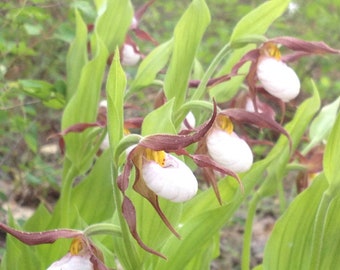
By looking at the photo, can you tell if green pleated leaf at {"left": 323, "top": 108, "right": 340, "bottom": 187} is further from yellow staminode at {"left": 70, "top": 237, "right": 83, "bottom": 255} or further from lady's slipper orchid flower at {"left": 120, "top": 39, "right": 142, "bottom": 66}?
lady's slipper orchid flower at {"left": 120, "top": 39, "right": 142, "bottom": 66}

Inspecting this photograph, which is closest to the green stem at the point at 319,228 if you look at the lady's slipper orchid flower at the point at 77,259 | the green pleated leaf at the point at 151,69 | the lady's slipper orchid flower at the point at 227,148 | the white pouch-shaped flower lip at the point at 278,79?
the lady's slipper orchid flower at the point at 227,148

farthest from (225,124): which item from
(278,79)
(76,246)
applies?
(76,246)

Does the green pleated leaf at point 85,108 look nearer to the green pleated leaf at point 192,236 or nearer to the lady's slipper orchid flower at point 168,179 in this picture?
the green pleated leaf at point 192,236

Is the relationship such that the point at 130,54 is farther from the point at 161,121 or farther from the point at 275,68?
the point at 161,121

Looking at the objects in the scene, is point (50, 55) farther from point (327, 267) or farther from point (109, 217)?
point (327, 267)

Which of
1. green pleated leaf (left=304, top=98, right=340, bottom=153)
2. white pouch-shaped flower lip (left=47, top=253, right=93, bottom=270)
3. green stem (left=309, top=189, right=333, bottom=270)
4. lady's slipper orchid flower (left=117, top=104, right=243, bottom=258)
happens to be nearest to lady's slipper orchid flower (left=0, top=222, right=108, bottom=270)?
white pouch-shaped flower lip (left=47, top=253, right=93, bottom=270)

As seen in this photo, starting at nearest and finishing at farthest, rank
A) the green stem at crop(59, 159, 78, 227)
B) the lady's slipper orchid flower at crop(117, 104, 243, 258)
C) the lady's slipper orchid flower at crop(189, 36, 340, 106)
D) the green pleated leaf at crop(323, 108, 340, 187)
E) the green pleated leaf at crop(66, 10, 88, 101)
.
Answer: the lady's slipper orchid flower at crop(117, 104, 243, 258)
the green pleated leaf at crop(323, 108, 340, 187)
the lady's slipper orchid flower at crop(189, 36, 340, 106)
the green stem at crop(59, 159, 78, 227)
the green pleated leaf at crop(66, 10, 88, 101)

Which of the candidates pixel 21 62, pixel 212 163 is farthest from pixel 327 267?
pixel 21 62
